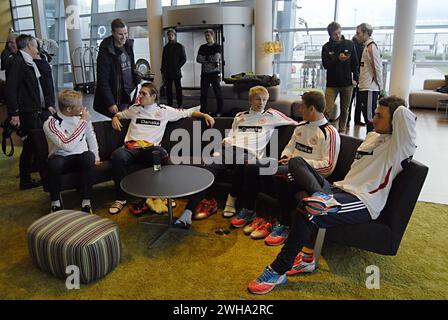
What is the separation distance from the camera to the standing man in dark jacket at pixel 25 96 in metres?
3.55

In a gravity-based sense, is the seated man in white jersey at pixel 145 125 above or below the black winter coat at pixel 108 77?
below

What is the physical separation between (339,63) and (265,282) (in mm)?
3689

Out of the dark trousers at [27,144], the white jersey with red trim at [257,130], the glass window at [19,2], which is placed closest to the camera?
the white jersey with red trim at [257,130]

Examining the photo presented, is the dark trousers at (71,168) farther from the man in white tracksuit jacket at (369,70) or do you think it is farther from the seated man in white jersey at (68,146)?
the man in white tracksuit jacket at (369,70)

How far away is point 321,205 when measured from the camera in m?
1.97

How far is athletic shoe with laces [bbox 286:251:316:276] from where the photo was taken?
2160 millimetres

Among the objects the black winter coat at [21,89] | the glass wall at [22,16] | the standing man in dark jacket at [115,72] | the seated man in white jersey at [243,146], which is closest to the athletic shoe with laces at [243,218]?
the seated man in white jersey at [243,146]

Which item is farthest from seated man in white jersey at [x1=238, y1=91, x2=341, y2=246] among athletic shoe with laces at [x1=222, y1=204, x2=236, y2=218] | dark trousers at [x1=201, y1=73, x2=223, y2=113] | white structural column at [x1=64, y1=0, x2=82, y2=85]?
white structural column at [x1=64, y1=0, x2=82, y2=85]

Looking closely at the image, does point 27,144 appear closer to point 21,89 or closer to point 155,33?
point 21,89

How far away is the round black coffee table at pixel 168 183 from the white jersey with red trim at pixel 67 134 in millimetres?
708

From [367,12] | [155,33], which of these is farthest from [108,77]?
[367,12]

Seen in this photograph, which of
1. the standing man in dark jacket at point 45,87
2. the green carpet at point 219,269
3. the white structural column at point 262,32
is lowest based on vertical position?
the green carpet at point 219,269
